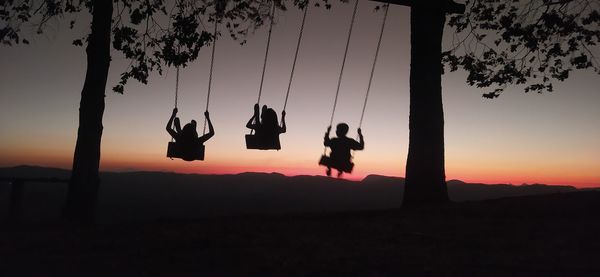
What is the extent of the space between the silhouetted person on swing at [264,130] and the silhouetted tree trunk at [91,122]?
3.25 m

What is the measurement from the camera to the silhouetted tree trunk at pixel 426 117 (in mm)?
13336

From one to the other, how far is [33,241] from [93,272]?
2363mm

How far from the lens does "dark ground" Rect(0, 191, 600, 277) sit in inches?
266

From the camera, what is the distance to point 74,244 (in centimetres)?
833

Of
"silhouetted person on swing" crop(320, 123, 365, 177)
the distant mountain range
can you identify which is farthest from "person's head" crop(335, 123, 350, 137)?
the distant mountain range

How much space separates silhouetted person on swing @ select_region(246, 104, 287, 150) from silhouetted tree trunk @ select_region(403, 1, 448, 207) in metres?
3.16

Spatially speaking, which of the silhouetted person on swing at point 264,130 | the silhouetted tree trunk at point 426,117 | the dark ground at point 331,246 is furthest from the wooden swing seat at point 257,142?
the silhouetted tree trunk at point 426,117

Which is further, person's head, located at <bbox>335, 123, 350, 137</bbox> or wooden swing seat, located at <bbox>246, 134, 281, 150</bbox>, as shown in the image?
person's head, located at <bbox>335, 123, 350, 137</bbox>

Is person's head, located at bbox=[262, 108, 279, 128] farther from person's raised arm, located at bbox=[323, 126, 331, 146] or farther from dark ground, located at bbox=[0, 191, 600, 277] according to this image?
dark ground, located at bbox=[0, 191, 600, 277]

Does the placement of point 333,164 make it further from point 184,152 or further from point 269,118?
point 184,152

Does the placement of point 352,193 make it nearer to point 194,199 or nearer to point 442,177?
point 194,199

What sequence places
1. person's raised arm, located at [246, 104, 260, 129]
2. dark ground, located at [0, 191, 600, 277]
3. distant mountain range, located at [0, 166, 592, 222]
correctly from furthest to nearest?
distant mountain range, located at [0, 166, 592, 222]
person's raised arm, located at [246, 104, 260, 129]
dark ground, located at [0, 191, 600, 277]

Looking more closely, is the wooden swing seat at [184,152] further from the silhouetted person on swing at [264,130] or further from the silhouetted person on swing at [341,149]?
the silhouetted person on swing at [341,149]

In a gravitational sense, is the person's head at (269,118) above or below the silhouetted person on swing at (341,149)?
above
